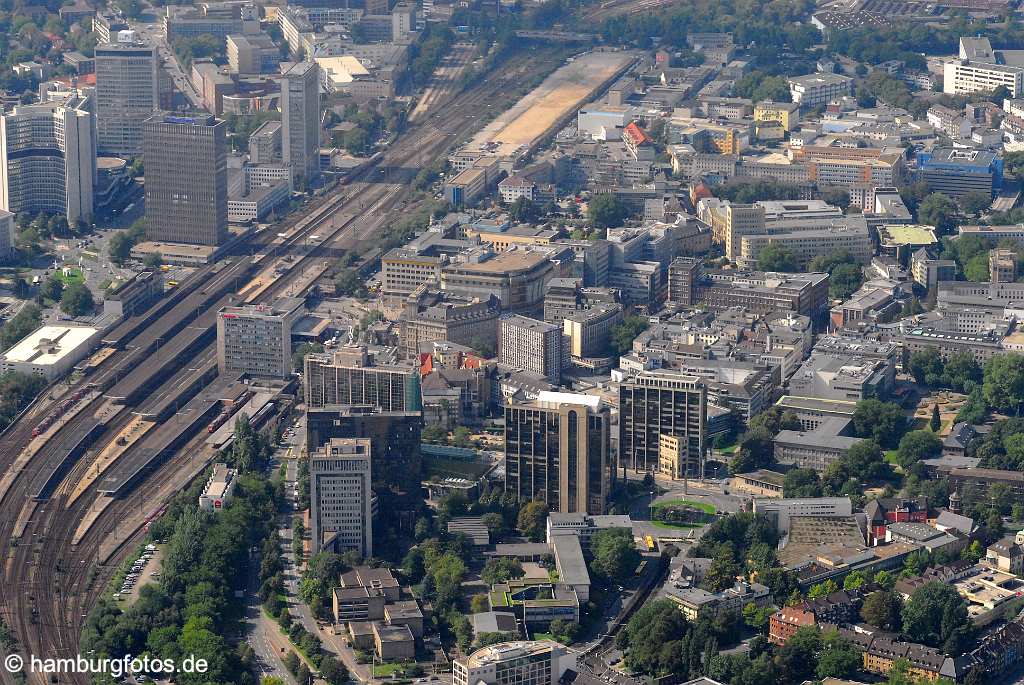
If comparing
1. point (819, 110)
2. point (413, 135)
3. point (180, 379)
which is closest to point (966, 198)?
point (819, 110)

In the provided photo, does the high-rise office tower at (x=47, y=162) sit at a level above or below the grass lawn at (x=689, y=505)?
above

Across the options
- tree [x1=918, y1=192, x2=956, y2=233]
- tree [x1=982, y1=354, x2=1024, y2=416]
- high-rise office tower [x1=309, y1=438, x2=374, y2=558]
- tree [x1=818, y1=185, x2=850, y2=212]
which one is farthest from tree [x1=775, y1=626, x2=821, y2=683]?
tree [x1=818, y1=185, x2=850, y2=212]

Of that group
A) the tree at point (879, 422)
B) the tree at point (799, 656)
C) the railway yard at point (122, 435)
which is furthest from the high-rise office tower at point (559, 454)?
the tree at point (799, 656)

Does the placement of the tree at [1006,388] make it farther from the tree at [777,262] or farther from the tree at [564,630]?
the tree at [564,630]

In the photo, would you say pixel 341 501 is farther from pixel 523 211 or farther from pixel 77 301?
pixel 523 211

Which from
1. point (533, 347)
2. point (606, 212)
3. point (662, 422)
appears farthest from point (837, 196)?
point (662, 422)
